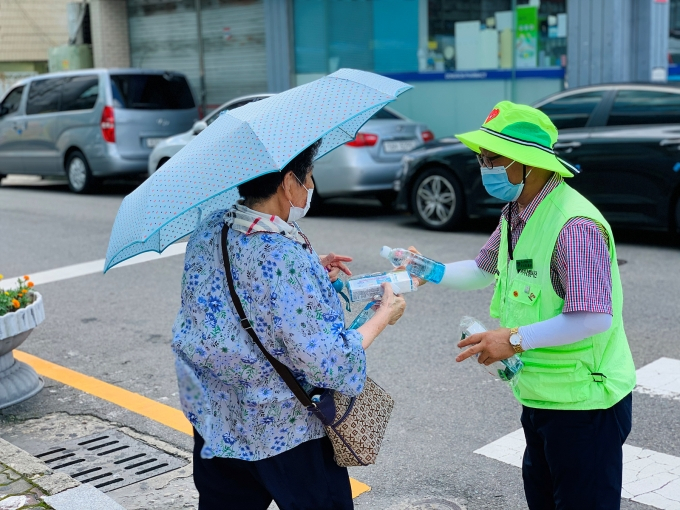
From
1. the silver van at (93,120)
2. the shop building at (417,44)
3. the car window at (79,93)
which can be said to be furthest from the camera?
the car window at (79,93)

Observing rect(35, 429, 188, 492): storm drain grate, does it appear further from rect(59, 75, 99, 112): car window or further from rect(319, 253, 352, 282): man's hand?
rect(59, 75, 99, 112): car window

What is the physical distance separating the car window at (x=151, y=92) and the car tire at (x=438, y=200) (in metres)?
6.17

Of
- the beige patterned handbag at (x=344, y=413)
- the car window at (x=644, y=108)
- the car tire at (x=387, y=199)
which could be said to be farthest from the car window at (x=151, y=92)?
the beige patterned handbag at (x=344, y=413)

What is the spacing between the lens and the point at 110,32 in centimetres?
2027

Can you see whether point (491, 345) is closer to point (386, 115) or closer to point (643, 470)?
point (643, 470)

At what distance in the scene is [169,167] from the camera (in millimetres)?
2395

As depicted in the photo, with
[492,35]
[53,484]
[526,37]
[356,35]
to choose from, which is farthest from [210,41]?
[53,484]

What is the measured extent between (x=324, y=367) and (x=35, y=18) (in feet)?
87.6

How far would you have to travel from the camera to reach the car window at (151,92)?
14500 millimetres

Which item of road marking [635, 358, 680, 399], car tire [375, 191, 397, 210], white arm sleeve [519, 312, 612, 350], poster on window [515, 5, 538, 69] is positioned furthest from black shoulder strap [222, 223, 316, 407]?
poster on window [515, 5, 538, 69]

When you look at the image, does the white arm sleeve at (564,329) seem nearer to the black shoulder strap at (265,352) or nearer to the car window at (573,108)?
the black shoulder strap at (265,352)

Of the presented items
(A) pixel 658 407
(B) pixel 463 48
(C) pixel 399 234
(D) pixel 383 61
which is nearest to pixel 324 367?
(A) pixel 658 407

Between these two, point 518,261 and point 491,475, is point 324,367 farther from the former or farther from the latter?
point 491,475

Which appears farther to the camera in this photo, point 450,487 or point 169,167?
point 450,487
